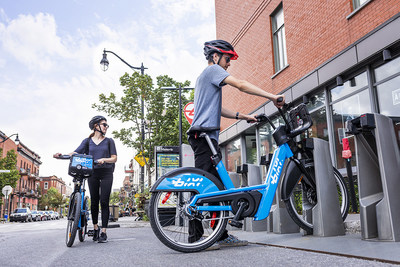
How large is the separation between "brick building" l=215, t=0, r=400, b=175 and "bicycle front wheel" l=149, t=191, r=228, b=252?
9.43 feet

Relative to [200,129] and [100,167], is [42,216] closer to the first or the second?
[100,167]

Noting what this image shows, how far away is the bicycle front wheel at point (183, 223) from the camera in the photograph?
10.6 feet

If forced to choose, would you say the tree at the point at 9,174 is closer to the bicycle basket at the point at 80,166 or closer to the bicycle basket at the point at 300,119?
the bicycle basket at the point at 80,166

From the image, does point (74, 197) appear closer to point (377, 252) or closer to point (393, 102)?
point (377, 252)

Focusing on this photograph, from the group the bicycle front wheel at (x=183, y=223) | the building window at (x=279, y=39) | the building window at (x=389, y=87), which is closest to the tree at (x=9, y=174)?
the building window at (x=279, y=39)

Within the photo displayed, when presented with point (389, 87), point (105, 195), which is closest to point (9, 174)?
point (105, 195)

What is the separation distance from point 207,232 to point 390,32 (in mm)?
5977

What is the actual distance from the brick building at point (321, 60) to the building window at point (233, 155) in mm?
145

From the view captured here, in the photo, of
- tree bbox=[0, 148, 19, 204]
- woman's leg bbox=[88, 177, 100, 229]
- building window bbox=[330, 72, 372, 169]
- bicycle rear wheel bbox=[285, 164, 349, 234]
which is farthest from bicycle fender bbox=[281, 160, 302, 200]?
tree bbox=[0, 148, 19, 204]

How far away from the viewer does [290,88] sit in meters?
11.0

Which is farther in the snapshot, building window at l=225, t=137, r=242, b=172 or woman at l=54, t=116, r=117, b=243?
building window at l=225, t=137, r=242, b=172

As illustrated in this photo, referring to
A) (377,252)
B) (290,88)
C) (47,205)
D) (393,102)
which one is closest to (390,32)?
(393,102)

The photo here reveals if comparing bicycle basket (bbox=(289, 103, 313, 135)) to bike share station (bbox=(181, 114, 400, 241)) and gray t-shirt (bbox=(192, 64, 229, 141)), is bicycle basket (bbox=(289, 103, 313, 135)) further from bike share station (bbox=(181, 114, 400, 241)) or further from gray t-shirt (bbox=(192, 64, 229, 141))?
gray t-shirt (bbox=(192, 64, 229, 141))

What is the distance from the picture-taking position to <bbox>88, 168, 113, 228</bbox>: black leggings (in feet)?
17.5
